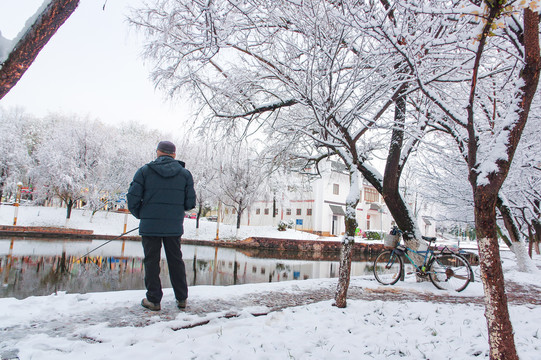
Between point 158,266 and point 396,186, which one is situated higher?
point 396,186

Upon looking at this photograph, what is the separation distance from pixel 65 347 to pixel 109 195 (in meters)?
27.8

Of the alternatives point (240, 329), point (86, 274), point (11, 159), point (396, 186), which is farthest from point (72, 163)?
point (240, 329)

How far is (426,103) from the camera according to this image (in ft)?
17.7

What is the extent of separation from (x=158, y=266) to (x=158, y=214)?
0.61 metres

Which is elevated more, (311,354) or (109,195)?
(109,195)

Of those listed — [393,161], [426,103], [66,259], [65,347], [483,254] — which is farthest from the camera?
[66,259]

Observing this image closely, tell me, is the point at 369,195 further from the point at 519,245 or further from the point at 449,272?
the point at 449,272

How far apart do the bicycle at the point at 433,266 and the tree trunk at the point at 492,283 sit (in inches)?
169

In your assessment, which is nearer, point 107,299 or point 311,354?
point 311,354

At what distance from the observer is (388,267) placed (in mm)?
7059

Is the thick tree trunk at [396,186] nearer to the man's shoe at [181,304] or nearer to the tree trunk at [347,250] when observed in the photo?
the tree trunk at [347,250]

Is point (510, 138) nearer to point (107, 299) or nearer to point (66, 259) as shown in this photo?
point (107, 299)

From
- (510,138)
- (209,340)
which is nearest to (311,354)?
(209,340)

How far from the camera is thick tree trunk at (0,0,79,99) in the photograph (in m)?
1.88
